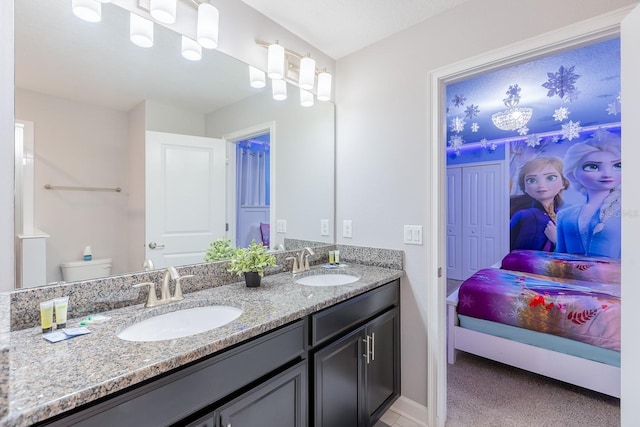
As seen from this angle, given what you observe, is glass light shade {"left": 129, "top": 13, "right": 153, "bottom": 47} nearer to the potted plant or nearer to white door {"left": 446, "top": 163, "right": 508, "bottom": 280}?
the potted plant

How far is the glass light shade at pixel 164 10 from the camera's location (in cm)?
128

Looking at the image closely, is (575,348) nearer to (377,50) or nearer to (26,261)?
(377,50)

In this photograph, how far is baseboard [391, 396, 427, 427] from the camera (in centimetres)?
182

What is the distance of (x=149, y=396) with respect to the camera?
2.52 feet

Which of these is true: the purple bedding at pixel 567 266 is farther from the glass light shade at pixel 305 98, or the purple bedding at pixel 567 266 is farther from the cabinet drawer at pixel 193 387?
the cabinet drawer at pixel 193 387

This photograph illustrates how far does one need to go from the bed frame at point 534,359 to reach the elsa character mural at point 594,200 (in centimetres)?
263

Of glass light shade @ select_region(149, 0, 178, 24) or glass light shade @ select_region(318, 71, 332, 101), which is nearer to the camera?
glass light shade @ select_region(149, 0, 178, 24)

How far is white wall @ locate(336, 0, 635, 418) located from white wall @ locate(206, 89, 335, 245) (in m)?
0.10

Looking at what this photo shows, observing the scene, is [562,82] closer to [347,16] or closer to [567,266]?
[567,266]

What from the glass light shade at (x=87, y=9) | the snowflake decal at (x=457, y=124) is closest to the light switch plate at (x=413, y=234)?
the glass light shade at (x=87, y=9)

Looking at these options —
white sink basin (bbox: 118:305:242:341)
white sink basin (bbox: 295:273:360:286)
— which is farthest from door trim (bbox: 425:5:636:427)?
white sink basin (bbox: 118:305:242:341)

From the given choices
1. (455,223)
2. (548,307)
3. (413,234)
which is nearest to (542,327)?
(548,307)

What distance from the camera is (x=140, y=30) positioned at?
1.31 m

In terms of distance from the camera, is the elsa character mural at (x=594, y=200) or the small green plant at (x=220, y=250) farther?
the elsa character mural at (x=594, y=200)
